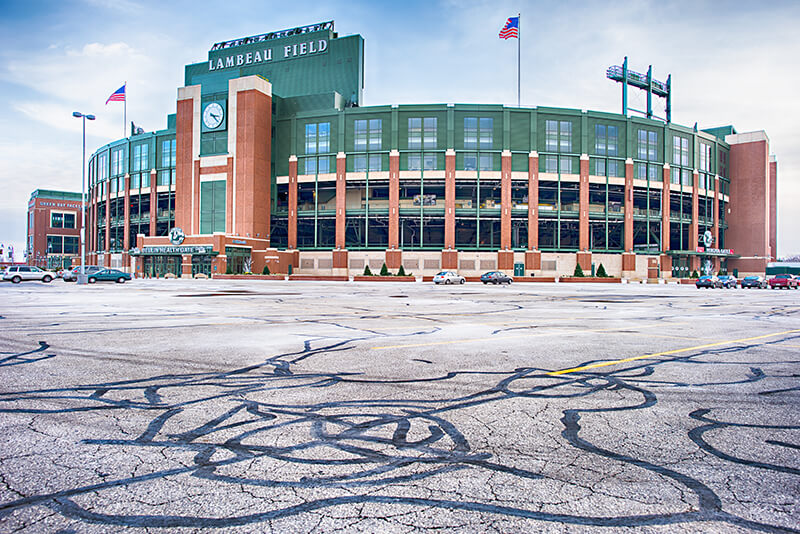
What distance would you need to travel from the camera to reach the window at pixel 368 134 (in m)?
70.2

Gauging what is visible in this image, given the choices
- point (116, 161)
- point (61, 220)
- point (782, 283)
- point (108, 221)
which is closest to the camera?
point (782, 283)

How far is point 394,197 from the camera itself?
6850cm

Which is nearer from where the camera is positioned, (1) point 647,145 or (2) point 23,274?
(2) point 23,274

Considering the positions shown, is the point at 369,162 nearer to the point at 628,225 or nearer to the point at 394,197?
the point at 394,197


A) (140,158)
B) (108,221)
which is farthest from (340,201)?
(108,221)

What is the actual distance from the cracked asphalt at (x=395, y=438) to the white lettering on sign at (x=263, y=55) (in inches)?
3129

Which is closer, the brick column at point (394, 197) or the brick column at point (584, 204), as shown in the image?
the brick column at point (394, 197)

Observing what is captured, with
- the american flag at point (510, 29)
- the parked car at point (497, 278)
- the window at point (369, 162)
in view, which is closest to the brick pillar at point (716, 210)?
the american flag at point (510, 29)

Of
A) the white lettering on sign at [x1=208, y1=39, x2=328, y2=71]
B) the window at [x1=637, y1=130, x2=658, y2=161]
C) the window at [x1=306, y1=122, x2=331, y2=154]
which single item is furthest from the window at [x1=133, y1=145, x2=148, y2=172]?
the window at [x1=637, y1=130, x2=658, y2=161]

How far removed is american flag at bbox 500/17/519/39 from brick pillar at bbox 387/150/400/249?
66.1 ft

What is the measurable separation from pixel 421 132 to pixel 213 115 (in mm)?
30524

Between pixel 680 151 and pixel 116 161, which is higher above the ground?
pixel 116 161

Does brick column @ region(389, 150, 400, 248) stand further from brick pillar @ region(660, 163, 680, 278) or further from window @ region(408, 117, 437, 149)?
brick pillar @ region(660, 163, 680, 278)

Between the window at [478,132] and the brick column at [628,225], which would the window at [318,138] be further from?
the brick column at [628,225]
